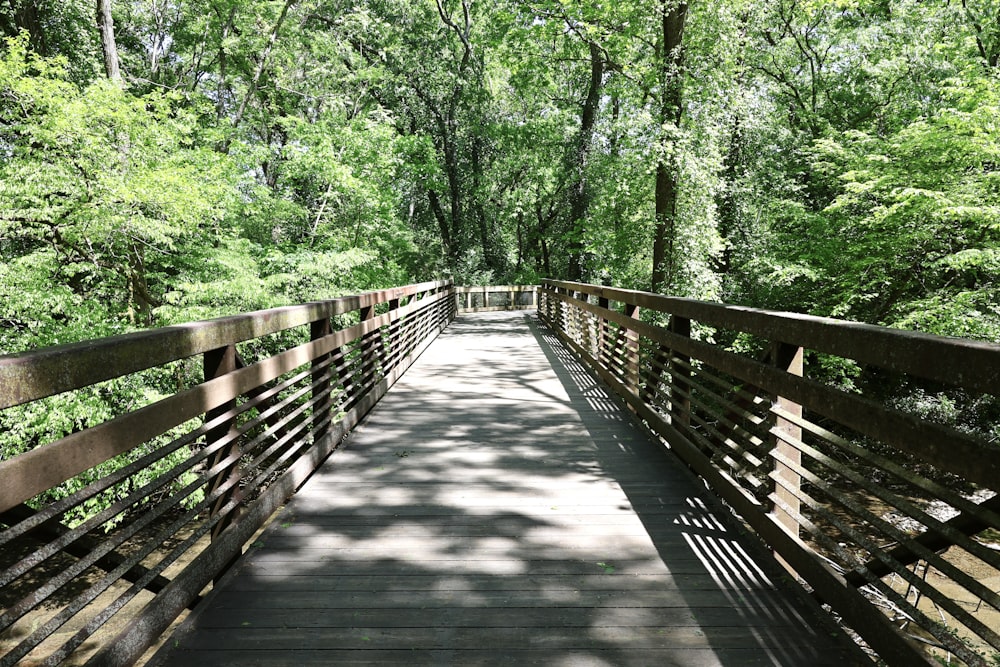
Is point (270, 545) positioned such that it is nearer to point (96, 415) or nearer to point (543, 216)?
point (96, 415)

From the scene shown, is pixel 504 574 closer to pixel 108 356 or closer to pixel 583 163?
pixel 108 356

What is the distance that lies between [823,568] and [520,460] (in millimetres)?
2270

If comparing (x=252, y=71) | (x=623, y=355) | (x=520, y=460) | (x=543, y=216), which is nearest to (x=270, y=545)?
(x=520, y=460)

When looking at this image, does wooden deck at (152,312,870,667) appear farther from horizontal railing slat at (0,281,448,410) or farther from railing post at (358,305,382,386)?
railing post at (358,305,382,386)

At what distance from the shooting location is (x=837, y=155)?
39.5 feet

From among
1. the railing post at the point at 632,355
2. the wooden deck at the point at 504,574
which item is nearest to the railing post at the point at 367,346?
the wooden deck at the point at 504,574

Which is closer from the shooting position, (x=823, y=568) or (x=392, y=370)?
(x=823, y=568)

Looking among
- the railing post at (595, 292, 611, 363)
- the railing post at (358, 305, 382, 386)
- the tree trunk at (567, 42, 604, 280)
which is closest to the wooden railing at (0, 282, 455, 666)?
the railing post at (358, 305, 382, 386)

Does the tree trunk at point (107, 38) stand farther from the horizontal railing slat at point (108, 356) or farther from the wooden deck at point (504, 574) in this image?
the horizontal railing slat at point (108, 356)

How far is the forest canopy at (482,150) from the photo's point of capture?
9164 millimetres

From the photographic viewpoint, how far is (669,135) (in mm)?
12000

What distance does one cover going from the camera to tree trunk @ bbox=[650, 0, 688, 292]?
1191cm

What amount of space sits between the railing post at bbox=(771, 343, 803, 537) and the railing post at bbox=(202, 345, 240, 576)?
→ 2425mm

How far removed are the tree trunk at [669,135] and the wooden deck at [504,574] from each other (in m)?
8.39
